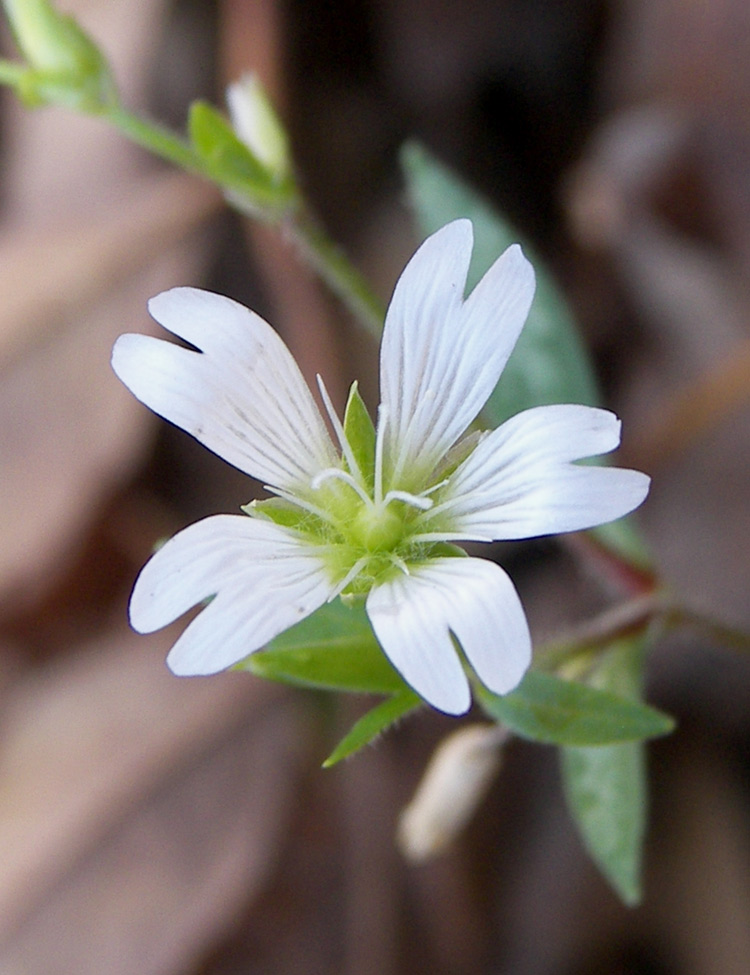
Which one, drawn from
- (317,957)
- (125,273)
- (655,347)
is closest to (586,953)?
(317,957)

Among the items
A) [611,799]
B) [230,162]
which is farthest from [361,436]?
[611,799]

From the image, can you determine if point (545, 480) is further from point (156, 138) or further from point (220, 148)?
point (156, 138)

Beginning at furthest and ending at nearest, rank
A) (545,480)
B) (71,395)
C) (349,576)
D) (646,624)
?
(71,395) → (646,624) → (349,576) → (545,480)

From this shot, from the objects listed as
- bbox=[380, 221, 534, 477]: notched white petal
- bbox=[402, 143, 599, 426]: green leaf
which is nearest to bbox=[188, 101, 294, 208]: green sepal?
bbox=[402, 143, 599, 426]: green leaf

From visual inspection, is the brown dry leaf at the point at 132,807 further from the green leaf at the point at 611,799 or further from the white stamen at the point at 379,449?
the white stamen at the point at 379,449

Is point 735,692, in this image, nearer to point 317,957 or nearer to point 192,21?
point 317,957

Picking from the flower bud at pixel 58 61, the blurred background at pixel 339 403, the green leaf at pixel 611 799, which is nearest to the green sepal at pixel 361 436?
the green leaf at pixel 611 799

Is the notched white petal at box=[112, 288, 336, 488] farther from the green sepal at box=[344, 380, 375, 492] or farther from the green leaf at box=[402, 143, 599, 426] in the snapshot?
the green leaf at box=[402, 143, 599, 426]
